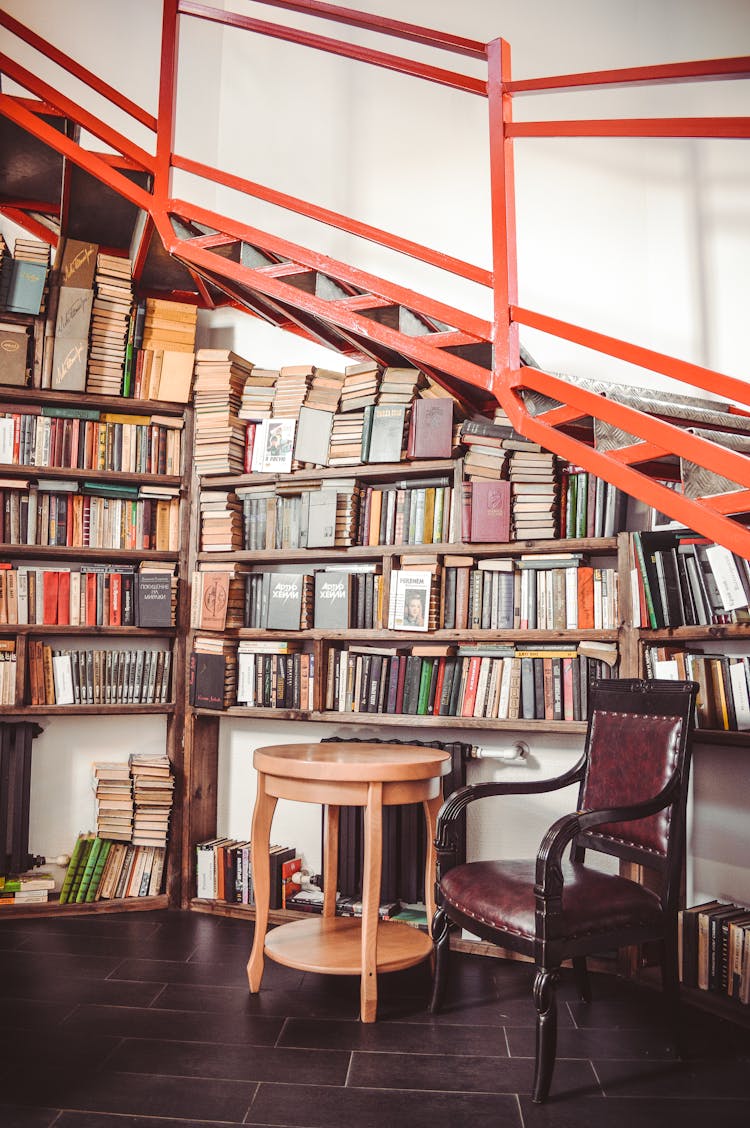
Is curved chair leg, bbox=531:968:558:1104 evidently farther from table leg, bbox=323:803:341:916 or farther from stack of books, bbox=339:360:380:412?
stack of books, bbox=339:360:380:412

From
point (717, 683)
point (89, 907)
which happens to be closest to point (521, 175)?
point (717, 683)

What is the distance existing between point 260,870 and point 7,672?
1651mm

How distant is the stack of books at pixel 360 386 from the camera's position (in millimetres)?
3635

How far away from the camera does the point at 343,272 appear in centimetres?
294

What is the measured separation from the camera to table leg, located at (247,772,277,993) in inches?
108

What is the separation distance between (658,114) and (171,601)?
10.2 ft

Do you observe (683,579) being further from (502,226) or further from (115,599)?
(115,599)

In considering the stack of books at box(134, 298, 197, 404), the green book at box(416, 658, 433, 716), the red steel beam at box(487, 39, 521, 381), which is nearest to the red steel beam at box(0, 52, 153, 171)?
the stack of books at box(134, 298, 197, 404)

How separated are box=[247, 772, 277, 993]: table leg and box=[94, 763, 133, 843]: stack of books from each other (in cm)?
119

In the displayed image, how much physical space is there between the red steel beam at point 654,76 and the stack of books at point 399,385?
1.24 metres

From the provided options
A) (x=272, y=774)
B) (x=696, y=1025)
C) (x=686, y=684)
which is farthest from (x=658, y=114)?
(x=696, y=1025)

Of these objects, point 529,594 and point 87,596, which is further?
point 87,596

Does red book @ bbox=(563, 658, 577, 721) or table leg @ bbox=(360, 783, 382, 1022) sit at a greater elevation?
red book @ bbox=(563, 658, 577, 721)

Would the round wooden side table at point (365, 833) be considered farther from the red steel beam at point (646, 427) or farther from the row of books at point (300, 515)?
the red steel beam at point (646, 427)
